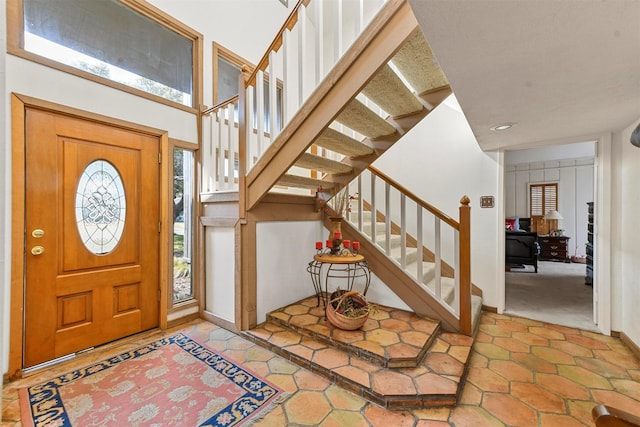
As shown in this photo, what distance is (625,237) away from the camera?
242cm

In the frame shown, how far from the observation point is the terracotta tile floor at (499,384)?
5.17 ft

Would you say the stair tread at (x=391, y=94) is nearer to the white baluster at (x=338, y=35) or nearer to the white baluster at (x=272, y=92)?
the white baluster at (x=338, y=35)

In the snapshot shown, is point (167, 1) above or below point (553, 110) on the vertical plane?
above

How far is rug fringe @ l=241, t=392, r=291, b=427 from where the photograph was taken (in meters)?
1.55

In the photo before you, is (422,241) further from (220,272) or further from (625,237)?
(220,272)

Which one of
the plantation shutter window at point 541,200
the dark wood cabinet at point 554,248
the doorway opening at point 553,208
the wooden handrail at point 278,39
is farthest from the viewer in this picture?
the plantation shutter window at point 541,200

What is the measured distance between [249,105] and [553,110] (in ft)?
7.77

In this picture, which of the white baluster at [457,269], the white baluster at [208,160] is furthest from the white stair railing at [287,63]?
the white baluster at [457,269]

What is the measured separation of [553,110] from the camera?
197cm

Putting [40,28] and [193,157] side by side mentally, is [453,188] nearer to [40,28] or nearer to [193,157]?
[193,157]

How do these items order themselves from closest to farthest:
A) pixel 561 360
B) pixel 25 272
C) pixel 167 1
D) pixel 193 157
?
pixel 25 272, pixel 561 360, pixel 167 1, pixel 193 157

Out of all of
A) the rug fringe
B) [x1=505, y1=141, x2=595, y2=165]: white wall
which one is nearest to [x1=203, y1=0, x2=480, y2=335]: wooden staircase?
the rug fringe

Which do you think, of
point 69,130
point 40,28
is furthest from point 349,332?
point 40,28

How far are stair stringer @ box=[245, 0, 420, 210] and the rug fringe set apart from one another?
4.88 feet
